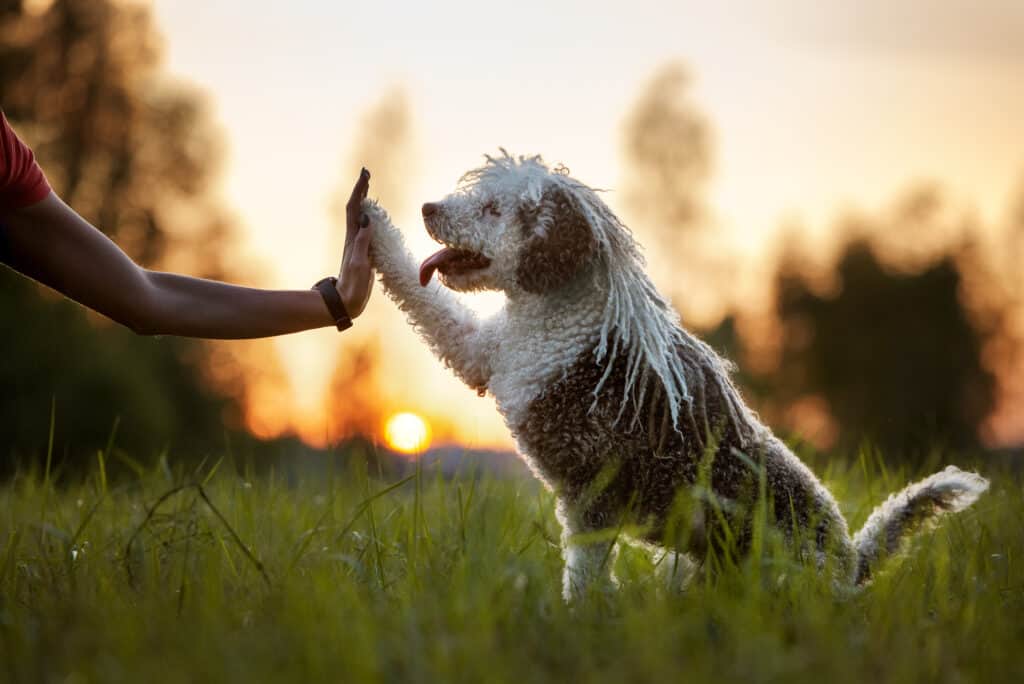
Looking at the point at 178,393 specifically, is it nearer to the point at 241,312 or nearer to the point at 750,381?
the point at 750,381

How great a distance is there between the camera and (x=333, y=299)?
4191 millimetres

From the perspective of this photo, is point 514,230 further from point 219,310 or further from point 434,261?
point 219,310

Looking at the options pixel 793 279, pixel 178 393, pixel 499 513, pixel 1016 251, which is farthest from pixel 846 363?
pixel 499 513

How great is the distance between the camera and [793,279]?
3612cm

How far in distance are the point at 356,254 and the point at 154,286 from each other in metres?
0.84

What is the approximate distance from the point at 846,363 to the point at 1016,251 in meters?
6.47

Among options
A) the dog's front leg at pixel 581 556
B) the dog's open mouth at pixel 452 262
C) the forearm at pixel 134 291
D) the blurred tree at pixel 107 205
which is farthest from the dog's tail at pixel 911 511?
the blurred tree at pixel 107 205

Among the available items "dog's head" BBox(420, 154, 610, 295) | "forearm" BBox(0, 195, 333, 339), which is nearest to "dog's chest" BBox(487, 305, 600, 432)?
"dog's head" BBox(420, 154, 610, 295)

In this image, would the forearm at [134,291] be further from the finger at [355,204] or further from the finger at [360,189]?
the finger at [360,189]

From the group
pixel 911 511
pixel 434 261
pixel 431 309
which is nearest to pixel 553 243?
pixel 434 261

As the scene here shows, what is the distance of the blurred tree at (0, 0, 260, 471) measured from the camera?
20.0 meters

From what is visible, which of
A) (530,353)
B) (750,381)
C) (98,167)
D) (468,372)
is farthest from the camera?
(750,381)

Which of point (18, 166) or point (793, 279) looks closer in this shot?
point (18, 166)

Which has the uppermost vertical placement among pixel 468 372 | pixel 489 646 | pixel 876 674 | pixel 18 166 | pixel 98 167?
pixel 98 167
